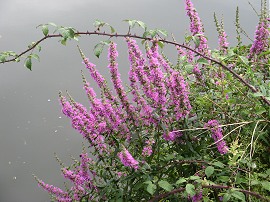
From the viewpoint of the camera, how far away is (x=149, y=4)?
4547mm

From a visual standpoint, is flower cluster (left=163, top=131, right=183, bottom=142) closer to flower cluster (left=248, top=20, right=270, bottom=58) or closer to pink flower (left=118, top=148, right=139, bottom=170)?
pink flower (left=118, top=148, right=139, bottom=170)

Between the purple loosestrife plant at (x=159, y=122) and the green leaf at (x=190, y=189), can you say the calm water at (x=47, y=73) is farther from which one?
the green leaf at (x=190, y=189)

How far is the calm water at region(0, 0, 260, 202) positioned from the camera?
9.61ft

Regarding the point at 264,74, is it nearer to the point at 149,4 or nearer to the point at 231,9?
the point at 231,9

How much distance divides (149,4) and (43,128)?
2128mm

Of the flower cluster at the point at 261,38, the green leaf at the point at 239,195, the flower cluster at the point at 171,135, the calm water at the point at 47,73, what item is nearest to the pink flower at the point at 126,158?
the flower cluster at the point at 171,135

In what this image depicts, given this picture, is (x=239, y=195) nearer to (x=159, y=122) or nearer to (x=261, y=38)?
(x=159, y=122)

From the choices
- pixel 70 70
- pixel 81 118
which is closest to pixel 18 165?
pixel 70 70

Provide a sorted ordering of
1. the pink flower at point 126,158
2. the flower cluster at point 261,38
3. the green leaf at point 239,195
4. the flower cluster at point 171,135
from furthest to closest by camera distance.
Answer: the flower cluster at point 261,38 < the flower cluster at point 171,135 < the pink flower at point 126,158 < the green leaf at point 239,195

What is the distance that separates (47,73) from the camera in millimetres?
3723

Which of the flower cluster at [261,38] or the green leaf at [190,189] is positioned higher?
the flower cluster at [261,38]

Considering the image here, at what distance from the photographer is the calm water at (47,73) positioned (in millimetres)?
2930

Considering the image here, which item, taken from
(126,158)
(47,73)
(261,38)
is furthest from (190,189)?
(47,73)

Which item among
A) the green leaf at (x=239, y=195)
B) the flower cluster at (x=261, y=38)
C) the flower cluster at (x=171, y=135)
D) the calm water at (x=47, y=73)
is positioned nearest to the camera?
the green leaf at (x=239, y=195)
